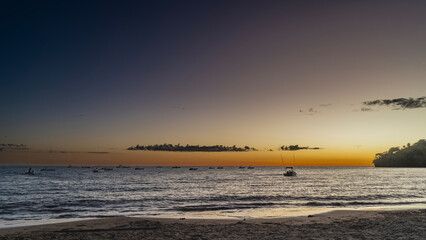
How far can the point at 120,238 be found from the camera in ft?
55.0

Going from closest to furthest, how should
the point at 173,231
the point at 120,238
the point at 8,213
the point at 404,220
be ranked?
1. the point at 120,238
2. the point at 173,231
3. the point at 404,220
4. the point at 8,213

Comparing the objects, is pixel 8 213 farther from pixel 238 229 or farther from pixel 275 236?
pixel 275 236

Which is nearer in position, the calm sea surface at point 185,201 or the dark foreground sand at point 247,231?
the dark foreground sand at point 247,231

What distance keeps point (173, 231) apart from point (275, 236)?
6335mm

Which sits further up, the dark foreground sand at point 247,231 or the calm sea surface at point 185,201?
the dark foreground sand at point 247,231

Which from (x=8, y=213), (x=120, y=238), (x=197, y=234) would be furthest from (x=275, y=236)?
(x=8, y=213)

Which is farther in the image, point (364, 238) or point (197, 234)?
point (197, 234)

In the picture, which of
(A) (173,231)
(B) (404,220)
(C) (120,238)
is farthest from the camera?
(B) (404,220)

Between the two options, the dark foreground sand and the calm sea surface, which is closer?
the dark foreground sand

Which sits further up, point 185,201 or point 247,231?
point 247,231

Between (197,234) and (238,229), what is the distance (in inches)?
117

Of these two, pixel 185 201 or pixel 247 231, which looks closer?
pixel 247 231

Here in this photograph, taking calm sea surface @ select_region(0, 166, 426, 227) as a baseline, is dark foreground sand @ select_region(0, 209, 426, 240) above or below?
above

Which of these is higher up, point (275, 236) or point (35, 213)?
point (275, 236)
